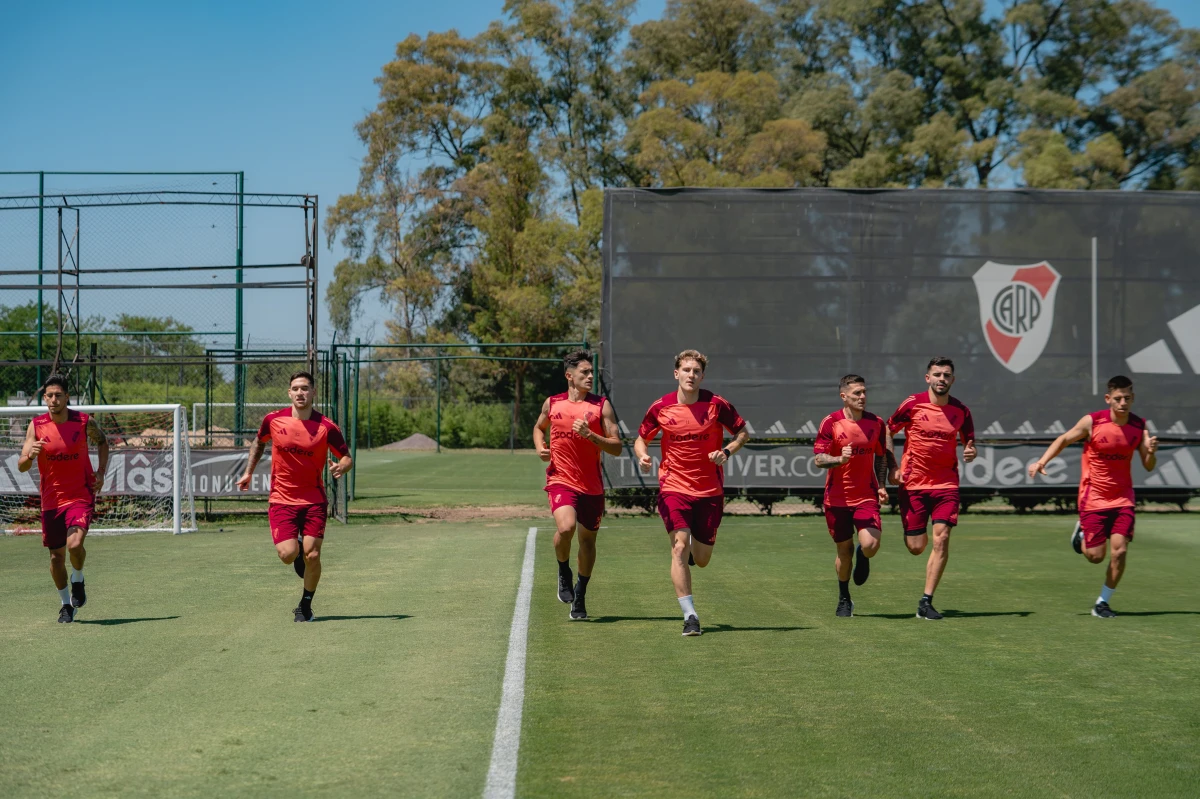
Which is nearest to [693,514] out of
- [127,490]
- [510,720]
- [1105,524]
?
[510,720]

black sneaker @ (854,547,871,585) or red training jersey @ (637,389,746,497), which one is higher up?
red training jersey @ (637,389,746,497)

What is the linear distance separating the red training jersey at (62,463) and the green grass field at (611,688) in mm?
995

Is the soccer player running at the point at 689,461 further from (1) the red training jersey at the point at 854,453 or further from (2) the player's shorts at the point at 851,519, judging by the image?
(2) the player's shorts at the point at 851,519

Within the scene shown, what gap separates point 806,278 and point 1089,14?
2936 cm

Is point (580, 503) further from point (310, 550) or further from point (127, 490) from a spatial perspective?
point (127, 490)

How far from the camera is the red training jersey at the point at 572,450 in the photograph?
971 centimetres

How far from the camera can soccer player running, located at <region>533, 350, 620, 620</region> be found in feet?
31.5

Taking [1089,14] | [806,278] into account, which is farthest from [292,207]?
[1089,14]

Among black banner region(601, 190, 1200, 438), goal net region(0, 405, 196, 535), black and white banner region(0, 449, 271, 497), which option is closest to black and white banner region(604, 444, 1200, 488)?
black banner region(601, 190, 1200, 438)

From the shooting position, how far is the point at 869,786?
16.5 ft

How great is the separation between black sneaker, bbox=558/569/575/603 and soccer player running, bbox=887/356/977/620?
2.79 meters

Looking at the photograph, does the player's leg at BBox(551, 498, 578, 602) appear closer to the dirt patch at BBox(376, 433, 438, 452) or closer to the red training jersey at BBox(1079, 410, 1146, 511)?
the red training jersey at BBox(1079, 410, 1146, 511)

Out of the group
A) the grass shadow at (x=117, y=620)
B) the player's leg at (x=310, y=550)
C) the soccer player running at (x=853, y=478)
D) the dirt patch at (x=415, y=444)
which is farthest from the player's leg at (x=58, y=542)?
the dirt patch at (x=415, y=444)

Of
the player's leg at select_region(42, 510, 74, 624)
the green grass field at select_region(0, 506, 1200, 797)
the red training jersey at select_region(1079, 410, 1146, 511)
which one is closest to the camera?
the green grass field at select_region(0, 506, 1200, 797)
